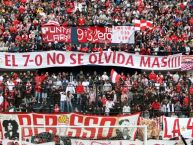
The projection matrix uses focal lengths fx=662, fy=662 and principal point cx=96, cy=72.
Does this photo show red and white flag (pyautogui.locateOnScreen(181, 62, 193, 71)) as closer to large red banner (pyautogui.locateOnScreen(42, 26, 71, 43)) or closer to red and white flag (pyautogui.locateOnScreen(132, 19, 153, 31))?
red and white flag (pyautogui.locateOnScreen(132, 19, 153, 31))

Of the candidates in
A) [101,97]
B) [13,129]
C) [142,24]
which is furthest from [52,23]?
[13,129]

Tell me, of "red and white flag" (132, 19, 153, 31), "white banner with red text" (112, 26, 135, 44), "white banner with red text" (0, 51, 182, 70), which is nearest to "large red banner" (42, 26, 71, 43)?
"white banner with red text" (0, 51, 182, 70)

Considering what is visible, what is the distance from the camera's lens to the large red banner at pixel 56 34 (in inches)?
1326

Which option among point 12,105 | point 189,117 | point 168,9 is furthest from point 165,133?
point 168,9

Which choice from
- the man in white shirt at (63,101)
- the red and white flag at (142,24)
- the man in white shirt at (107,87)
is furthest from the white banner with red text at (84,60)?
the man in white shirt at (63,101)

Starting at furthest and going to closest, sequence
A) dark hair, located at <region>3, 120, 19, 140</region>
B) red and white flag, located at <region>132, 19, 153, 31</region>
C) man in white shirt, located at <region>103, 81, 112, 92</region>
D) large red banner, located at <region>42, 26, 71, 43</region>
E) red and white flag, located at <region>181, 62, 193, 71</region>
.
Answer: red and white flag, located at <region>132, 19, 153, 31</region> < large red banner, located at <region>42, 26, 71, 43</region> < red and white flag, located at <region>181, 62, 193, 71</region> < man in white shirt, located at <region>103, 81, 112, 92</region> < dark hair, located at <region>3, 120, 19, 140</region>

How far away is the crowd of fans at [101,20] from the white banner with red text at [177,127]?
405 inches

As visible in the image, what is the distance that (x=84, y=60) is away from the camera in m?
32.0

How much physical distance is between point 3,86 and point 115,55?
343 inches

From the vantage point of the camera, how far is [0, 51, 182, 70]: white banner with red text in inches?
1248

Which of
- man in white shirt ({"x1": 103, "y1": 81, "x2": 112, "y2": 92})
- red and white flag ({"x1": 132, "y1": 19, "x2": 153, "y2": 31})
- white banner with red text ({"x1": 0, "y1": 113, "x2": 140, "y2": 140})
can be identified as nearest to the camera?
white banner with red text ({"x1": 0, "y1": 113, "x2": 140, "y2": 140})

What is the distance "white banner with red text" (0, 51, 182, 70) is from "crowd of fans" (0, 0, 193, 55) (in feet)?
1.83

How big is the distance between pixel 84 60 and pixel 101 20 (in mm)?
4640

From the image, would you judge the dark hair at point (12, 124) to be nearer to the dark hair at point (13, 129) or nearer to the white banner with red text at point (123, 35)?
the dark hair at point (13, 129)
